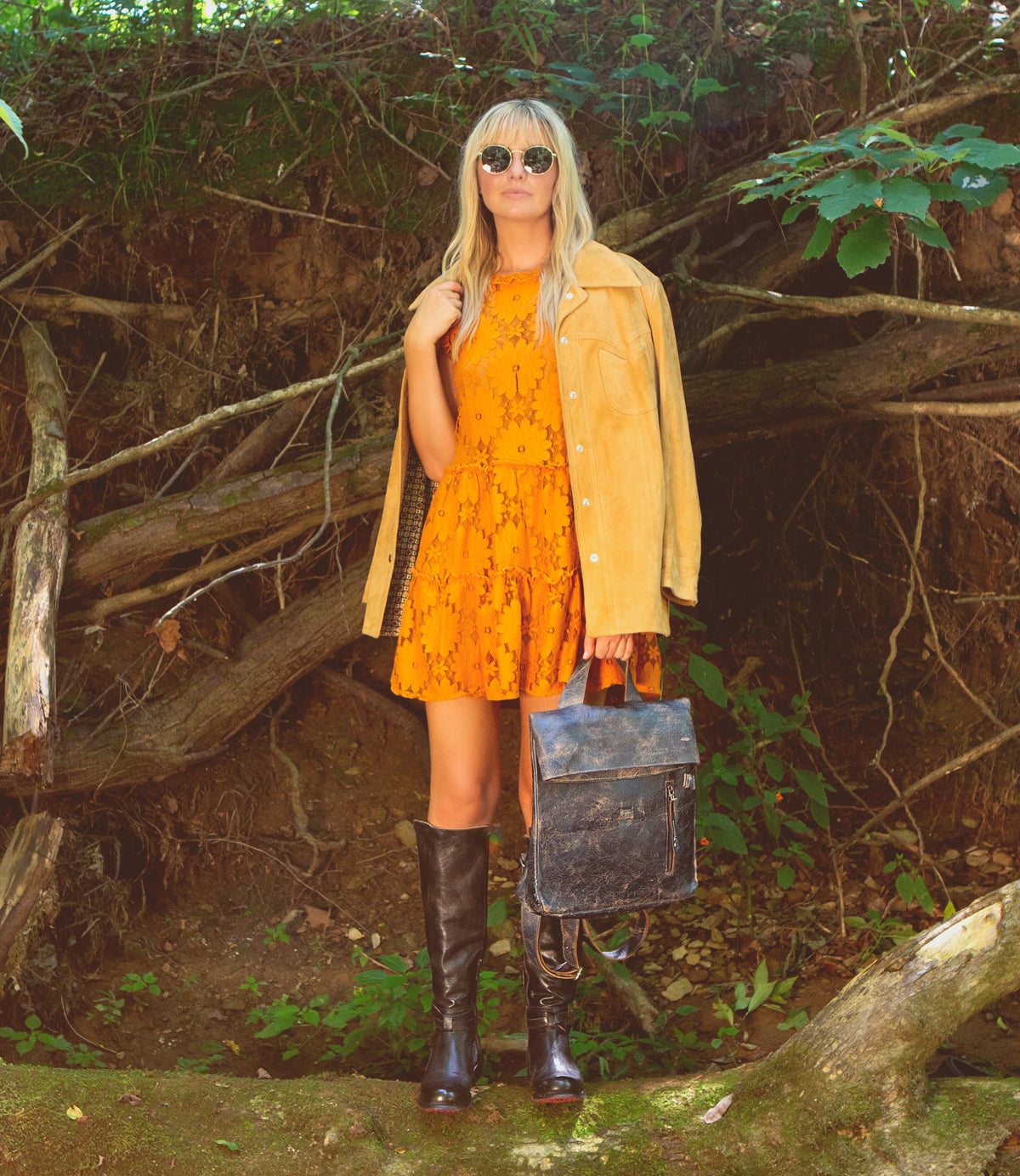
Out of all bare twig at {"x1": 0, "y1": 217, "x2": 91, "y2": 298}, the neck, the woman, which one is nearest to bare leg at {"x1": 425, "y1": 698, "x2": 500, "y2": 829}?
the woman

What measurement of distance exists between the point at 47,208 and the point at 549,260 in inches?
89.6

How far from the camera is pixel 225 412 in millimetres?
3381

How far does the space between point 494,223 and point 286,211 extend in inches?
62.1

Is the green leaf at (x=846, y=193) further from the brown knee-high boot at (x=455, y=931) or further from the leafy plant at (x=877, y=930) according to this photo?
the leafy plant at (x=877, y=930)

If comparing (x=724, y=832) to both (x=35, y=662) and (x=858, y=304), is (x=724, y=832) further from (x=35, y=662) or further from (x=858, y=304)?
(x=35, y=662)

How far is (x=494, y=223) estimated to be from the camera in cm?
260

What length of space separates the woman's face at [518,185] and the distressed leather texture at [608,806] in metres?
1.10

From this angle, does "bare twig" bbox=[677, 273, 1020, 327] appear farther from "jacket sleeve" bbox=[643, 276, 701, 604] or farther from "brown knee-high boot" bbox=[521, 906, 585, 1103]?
"brown knee-high boot" bbox=[521, 906, 585, 1103]

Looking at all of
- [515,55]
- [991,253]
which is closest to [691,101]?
[515,55]

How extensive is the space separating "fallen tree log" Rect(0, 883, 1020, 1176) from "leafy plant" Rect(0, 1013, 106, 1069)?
68 cm

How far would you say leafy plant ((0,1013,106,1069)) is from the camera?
3.06 metres

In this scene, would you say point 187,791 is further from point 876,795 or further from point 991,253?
point 991,253

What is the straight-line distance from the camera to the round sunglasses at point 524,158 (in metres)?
2.40

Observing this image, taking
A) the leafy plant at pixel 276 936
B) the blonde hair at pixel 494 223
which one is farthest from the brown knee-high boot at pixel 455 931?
the leafy plant at pixel 276 936
